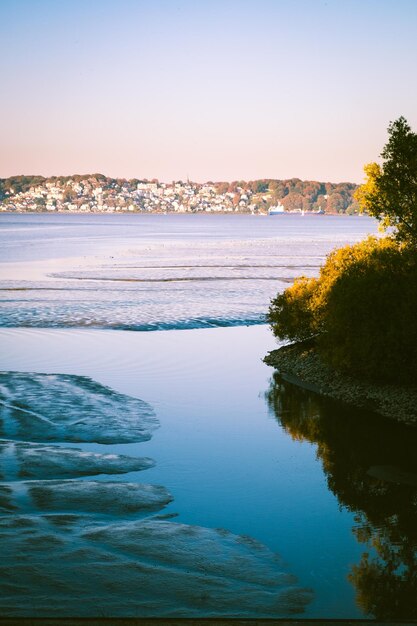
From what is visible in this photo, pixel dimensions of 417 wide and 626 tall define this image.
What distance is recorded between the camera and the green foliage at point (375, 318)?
2225cm

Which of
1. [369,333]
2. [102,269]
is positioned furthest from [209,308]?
[102,269]

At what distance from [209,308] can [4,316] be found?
Answer: 11.0 m

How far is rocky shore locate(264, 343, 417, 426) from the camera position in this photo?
2156cm

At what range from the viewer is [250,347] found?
106 ft

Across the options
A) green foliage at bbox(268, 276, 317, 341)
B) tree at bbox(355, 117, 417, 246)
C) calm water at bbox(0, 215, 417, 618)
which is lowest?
calm water at bbox(0, 215, 417, 618)

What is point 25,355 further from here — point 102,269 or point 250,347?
point 102,269

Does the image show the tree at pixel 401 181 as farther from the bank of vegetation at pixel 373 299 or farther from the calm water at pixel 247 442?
the calm water at pixel 247 442

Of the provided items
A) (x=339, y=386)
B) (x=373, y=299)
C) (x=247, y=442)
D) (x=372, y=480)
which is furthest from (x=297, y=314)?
(x=372, y=480)

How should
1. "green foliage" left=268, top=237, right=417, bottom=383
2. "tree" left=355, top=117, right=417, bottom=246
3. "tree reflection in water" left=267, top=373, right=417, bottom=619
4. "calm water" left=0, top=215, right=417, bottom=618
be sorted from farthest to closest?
"tree" left=355, top=117, right=417, bottom=246
"green foliage" left=268, top=237, right=417, bottom=383
"calm water" left=0, top=215, right=417, bottom=618
"tree reflection in water" left=267, top=373, right=417, bottom=619

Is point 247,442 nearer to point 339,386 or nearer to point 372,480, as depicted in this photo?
point 372,480

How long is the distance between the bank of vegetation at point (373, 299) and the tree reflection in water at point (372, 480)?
1.75 meters

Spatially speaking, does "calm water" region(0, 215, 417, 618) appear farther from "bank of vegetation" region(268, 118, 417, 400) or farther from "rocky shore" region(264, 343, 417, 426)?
"bank of vegetation" region(268, 118, 417, 400)

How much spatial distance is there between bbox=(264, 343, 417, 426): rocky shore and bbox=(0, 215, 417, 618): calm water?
0.67 meters

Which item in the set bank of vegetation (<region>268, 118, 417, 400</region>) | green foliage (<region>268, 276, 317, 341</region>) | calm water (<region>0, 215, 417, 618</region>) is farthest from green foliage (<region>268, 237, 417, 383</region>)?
calm water (<region>0, 215, 417, 618</region>)
